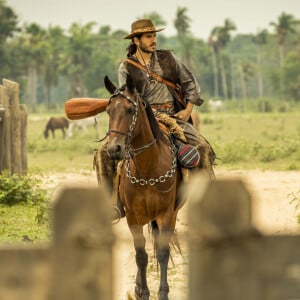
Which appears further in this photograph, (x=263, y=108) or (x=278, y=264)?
(x=263, y=108)

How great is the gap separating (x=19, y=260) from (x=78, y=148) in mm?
33090

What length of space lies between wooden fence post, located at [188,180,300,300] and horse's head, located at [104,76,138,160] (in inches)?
179

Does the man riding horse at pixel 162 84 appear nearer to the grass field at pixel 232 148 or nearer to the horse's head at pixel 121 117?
the horse's head at pixel 121 117

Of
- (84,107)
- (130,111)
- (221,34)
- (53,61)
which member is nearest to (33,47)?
(53,61)

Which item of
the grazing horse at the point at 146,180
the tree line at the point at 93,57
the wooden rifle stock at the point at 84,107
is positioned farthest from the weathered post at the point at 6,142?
the tree line at the point at 93,57

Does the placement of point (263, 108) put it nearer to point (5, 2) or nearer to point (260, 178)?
point (5, 2)

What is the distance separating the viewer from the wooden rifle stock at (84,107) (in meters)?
8.82

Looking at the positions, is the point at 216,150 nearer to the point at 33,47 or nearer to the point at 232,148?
the point at 232,148

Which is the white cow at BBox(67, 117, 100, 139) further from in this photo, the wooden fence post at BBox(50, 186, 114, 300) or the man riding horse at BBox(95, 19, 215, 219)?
the wooden fence post at BBox(50, 186, 114, 300)

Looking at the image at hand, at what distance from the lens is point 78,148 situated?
1435 inches

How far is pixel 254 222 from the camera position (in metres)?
3.38

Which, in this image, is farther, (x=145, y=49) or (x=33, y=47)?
(x=33, y=47)

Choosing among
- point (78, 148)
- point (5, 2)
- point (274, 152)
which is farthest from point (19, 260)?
point (5, 2)

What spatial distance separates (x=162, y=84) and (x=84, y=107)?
1.14 meters
